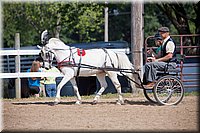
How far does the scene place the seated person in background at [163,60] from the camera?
11.7 m

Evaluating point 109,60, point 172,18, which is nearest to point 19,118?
point 109,60

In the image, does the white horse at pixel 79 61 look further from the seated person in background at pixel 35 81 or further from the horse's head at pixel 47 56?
the seated person in background at pixel 35 81

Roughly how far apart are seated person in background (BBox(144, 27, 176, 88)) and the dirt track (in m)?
0.70

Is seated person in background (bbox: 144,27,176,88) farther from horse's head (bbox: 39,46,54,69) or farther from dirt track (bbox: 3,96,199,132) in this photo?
horse's head (bbox: 39,46,54,69)

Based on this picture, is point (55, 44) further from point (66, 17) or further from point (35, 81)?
point (66, 17)

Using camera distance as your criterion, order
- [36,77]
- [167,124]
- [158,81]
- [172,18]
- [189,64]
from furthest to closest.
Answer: [172,18]
[189,64]
[36,77]
[158,81]
[167,124]

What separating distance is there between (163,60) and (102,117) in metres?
2.54

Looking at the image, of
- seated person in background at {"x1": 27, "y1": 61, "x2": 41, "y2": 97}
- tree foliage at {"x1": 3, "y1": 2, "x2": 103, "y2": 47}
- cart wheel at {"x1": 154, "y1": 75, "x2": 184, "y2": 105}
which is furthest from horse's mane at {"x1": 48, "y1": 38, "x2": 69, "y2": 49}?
tree foliage at {"x1": 3, "y1": 2, "x2": 103, "y2": 47}

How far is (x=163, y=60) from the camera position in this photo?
11.7 meters

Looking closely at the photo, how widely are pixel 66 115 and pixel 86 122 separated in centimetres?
98

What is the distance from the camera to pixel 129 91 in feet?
55.2

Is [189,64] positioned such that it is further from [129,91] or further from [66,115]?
[66,115]

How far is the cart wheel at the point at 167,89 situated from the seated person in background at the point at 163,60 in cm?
21

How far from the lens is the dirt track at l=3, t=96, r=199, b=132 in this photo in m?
8.86
